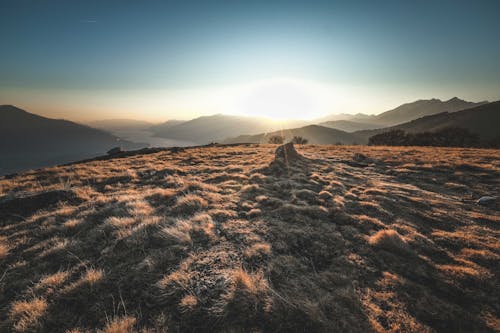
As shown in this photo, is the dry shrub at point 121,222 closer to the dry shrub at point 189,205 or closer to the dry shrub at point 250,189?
the dry shrub at point 189,205

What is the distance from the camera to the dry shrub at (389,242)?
17.6 feet

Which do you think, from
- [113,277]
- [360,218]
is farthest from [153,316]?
[360,218]

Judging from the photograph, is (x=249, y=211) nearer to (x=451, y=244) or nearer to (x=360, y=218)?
(x=360, y=218)

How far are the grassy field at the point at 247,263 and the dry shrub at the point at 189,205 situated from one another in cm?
4

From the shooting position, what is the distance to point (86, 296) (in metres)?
3.72

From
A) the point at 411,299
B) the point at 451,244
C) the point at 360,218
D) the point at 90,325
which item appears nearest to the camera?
the point at 90,325

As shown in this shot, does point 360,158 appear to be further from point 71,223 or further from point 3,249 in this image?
point 3,249

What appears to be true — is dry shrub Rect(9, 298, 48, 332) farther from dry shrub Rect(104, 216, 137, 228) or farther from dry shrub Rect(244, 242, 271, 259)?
dry shrub Rect(244, 242, 271, 259)

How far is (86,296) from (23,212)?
6.55 meters

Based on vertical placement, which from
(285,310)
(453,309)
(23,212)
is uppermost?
(23,212)

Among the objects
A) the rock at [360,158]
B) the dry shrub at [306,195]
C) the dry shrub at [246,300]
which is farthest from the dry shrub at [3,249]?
the rock at [360,158]

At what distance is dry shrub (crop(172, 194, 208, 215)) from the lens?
7.42 meters

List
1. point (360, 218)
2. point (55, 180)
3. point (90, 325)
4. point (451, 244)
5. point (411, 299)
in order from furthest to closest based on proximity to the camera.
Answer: point (55, 180) → point (360, 218) → point (451, 244) → point (411, 299) → point (90, 325)

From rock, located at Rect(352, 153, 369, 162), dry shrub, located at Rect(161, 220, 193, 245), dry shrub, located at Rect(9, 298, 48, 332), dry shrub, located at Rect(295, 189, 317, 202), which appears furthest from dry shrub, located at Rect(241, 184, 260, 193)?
rock, located at Rect(352, 153, 369, 162)
